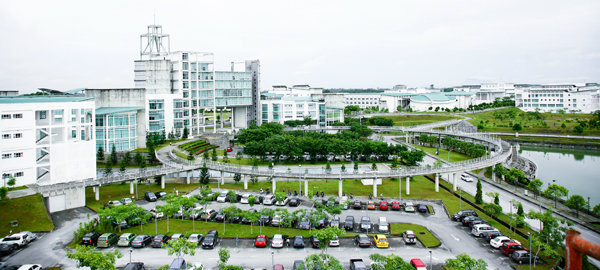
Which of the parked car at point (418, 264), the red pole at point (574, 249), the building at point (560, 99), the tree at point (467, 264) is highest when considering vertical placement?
the building at point (560, 99)

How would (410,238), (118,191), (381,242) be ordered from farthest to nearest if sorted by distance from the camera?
(118,191) → (410,238) → (381,242)

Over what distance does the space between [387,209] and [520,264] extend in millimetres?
10431

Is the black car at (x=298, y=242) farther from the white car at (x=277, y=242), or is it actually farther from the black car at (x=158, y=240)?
the black car at (x=158, y=240)

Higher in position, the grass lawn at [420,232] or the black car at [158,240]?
the black car at [158,240]

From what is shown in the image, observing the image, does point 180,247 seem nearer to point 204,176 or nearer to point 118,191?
point 204,176

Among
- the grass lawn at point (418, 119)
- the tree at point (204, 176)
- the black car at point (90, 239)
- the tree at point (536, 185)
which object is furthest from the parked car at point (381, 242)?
the grass lawn at point (418, 119)

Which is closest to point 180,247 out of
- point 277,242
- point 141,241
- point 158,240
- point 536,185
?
point 158,240

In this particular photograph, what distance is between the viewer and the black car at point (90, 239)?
73.6ft

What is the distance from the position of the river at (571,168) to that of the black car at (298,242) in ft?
84.5

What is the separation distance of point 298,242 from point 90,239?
1117 centimetres

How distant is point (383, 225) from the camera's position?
24719mm

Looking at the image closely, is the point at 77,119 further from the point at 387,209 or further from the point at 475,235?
the point at 475,235

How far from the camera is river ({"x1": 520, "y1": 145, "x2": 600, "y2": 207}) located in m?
39.7

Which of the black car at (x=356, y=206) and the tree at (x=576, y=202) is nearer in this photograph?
the tree at (x=576, y=202)
